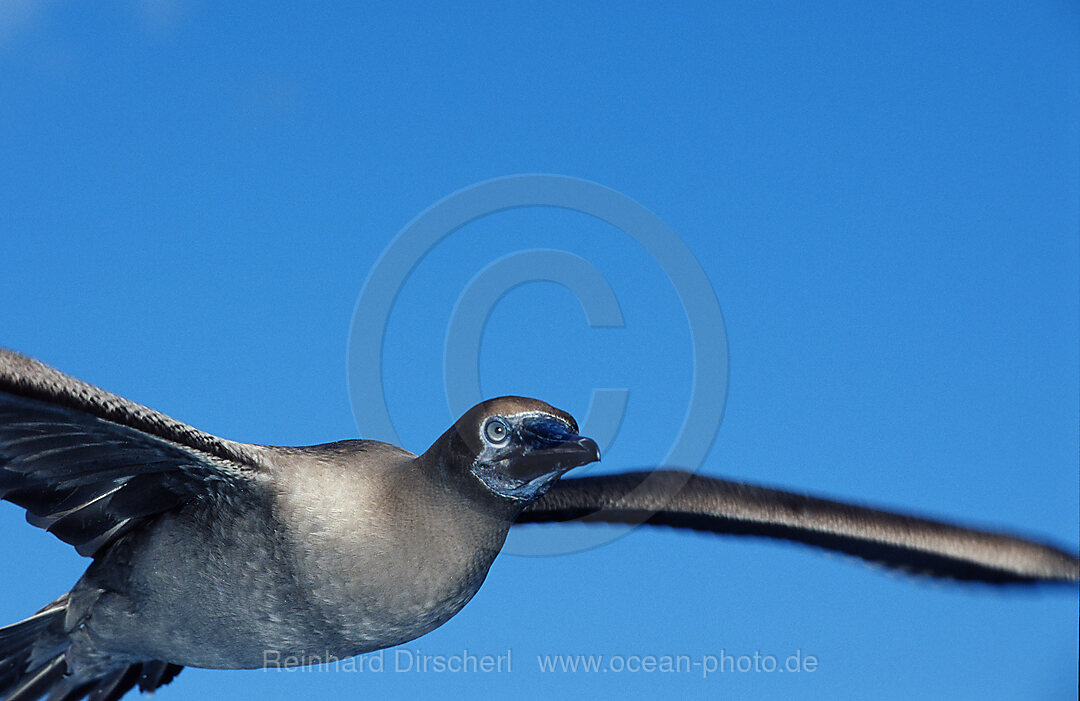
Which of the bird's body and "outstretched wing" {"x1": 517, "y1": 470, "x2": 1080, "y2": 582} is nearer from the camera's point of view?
the bird's body

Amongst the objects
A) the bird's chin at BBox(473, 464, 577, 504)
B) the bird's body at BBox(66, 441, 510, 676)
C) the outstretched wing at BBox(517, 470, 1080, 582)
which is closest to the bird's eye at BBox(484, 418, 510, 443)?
the bird's chin at BBox(473, 464, 577, 504)

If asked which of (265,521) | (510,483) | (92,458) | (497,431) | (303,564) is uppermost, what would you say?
(497,431)

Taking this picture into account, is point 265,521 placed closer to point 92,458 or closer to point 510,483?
point 92,458

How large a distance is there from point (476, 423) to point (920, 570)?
6.08 m

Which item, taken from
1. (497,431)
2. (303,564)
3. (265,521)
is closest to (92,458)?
(265,521)

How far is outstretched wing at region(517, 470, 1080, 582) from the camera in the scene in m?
11.0

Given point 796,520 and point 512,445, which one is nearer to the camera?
point 512,445

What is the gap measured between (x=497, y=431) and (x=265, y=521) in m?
1.92

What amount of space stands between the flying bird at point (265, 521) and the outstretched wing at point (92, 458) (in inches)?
0.6

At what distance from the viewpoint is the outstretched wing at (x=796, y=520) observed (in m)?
11.0

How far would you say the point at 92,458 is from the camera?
8000 mm

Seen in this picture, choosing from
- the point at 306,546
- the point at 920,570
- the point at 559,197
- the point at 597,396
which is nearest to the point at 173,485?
the point at 306,546

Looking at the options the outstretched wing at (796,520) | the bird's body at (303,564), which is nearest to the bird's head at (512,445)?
the bird's body at (303,564)

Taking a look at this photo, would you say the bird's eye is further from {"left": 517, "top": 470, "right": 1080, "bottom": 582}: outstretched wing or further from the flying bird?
{"left": 517, "top": 470, "right": 1080, "bottom": 582}: outstretched wing
